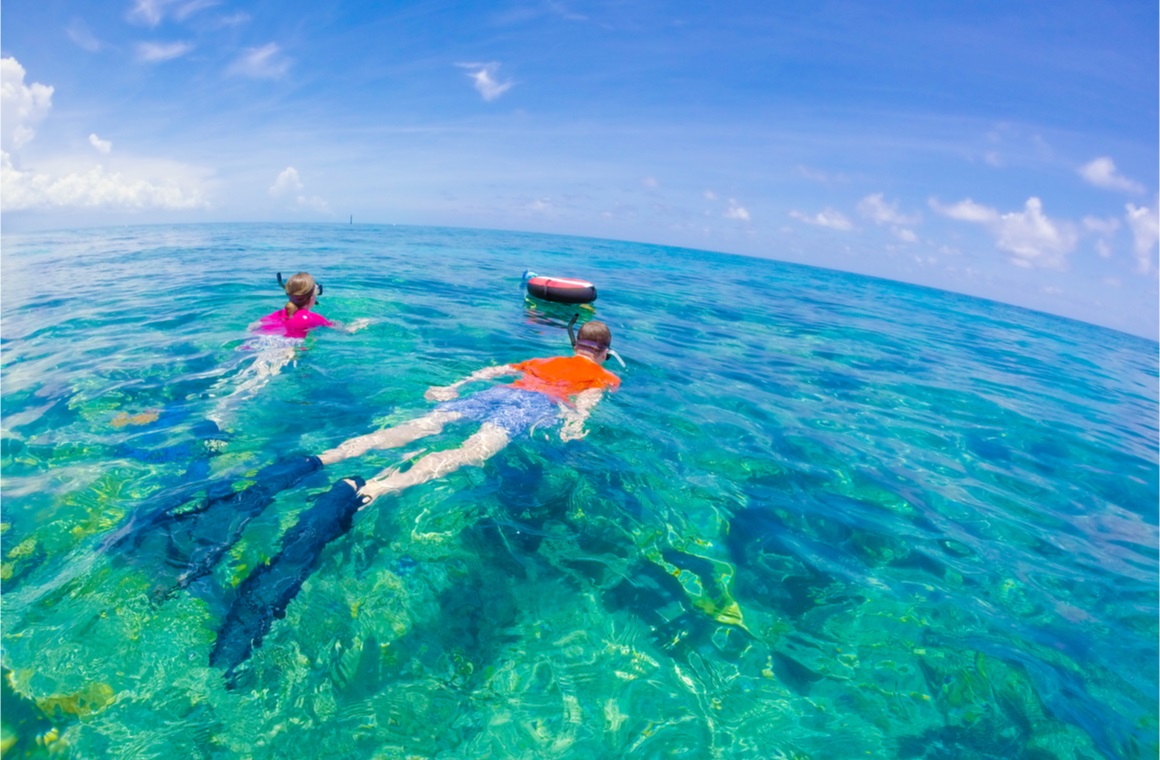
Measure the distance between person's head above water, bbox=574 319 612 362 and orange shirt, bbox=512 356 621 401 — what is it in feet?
0.68

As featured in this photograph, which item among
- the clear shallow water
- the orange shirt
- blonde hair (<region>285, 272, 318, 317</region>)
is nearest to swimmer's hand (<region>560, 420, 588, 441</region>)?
the clear shallow water

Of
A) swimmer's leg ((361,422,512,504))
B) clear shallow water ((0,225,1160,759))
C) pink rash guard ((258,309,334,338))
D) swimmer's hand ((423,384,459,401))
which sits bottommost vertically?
clear shallow water ((0,225,1160,759))

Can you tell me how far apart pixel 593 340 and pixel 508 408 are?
4.88 feet

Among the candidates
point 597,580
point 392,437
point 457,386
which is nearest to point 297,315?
point 457,386

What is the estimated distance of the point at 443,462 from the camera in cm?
497

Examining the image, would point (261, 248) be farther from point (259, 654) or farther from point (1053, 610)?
point (1053, 610)

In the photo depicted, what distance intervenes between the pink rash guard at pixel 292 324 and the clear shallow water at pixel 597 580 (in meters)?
0.54

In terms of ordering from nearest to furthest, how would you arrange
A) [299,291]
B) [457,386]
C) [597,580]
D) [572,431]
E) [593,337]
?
[597,580], [572,431], [593,337], [457,386], [299,291]

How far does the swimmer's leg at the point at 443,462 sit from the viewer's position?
14.8 feet

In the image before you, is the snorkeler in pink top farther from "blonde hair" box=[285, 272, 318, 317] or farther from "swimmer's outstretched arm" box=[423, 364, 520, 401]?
"swimmer's outstretched arm" box=[423, 364, 520, 401]

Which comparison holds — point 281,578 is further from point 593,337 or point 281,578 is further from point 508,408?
point 593,337

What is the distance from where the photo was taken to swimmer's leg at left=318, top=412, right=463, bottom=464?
4820 millimetres

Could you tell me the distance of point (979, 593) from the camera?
15.2ft

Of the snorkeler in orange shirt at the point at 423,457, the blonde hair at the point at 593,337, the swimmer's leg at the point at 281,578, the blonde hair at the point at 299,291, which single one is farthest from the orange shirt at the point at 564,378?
the blonde hair at the point at 299,291
